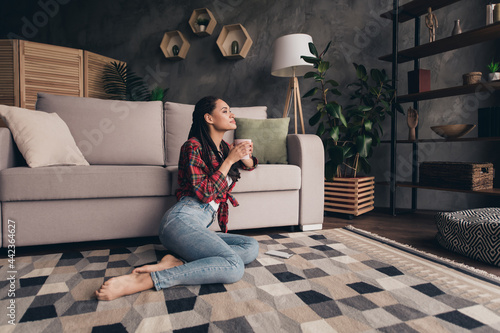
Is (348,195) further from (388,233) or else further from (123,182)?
(123,182)

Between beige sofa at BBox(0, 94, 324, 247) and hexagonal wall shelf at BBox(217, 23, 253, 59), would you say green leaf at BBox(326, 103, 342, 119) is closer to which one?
beige sofa at BBox(0, 94, 324, 247)

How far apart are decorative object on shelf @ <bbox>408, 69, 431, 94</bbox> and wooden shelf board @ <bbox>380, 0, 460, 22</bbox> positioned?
1.79 feet

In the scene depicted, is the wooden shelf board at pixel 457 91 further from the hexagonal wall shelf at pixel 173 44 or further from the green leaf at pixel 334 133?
the hexagonal wall shelf at pixel 173 44

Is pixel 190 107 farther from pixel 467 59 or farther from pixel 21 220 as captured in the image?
pixel 467 59

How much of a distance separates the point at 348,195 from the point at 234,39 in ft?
7.03

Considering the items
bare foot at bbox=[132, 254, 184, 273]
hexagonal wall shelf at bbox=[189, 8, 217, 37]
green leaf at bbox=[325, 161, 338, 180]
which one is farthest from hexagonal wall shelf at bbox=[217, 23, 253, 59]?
bare foot at bbox=[132, 254, 184, 273]

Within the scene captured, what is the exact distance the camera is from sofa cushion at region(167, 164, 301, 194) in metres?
1.94

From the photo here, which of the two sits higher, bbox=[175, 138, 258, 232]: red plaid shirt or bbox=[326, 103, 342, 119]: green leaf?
bbox=[326, 103, 342, 119]: green leaf

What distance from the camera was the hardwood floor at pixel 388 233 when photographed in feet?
5.55

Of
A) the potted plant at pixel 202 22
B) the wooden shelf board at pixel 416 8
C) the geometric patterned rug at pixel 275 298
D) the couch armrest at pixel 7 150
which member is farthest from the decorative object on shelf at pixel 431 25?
the couch armrest at pixel 7 150

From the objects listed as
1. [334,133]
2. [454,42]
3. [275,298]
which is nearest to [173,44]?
[334,133]

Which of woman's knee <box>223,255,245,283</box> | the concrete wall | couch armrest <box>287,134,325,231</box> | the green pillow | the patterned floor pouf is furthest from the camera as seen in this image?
the concrete wall

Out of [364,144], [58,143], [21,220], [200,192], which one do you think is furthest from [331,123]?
[21,220]

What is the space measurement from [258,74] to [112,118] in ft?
5.73
